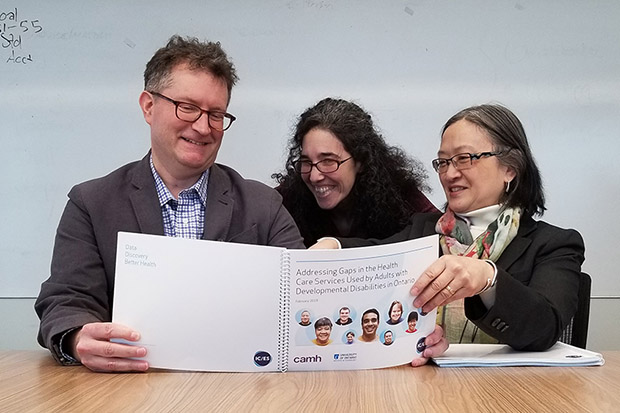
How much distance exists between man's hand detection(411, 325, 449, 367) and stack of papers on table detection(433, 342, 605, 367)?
0.06ft

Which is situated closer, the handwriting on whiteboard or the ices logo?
the ices logo

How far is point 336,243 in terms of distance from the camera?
5.56ft

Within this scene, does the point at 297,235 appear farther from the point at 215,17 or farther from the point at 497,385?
the point at 215,17

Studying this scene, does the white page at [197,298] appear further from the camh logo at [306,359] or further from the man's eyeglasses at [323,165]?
the man's eyeglasses at [323,165]

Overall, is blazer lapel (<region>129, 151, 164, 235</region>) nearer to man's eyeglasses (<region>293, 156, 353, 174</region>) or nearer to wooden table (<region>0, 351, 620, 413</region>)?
wooden table (<region>0, 351, 620, 413</region>)

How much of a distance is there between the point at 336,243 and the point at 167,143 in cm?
49

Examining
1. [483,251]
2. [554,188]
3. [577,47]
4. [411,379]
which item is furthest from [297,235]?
[577,47]

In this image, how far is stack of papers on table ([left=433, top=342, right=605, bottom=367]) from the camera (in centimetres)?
130

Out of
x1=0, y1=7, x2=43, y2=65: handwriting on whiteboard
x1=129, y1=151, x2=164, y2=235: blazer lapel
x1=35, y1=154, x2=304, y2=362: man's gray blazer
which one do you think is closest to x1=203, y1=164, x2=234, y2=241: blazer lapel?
x1=35, y1=154, x2=304, y2=362: man's gray blazer

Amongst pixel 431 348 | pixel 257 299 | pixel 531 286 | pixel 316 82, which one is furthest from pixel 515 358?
pixel 316 82

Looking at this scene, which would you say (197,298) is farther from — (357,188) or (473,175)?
(357,188)

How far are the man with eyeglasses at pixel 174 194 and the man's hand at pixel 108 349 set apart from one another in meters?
0.26

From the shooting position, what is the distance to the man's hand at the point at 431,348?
1293 mm

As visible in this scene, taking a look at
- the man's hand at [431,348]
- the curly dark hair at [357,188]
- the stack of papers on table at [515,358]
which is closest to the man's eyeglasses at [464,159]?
the curly dark hair at [357,188]
